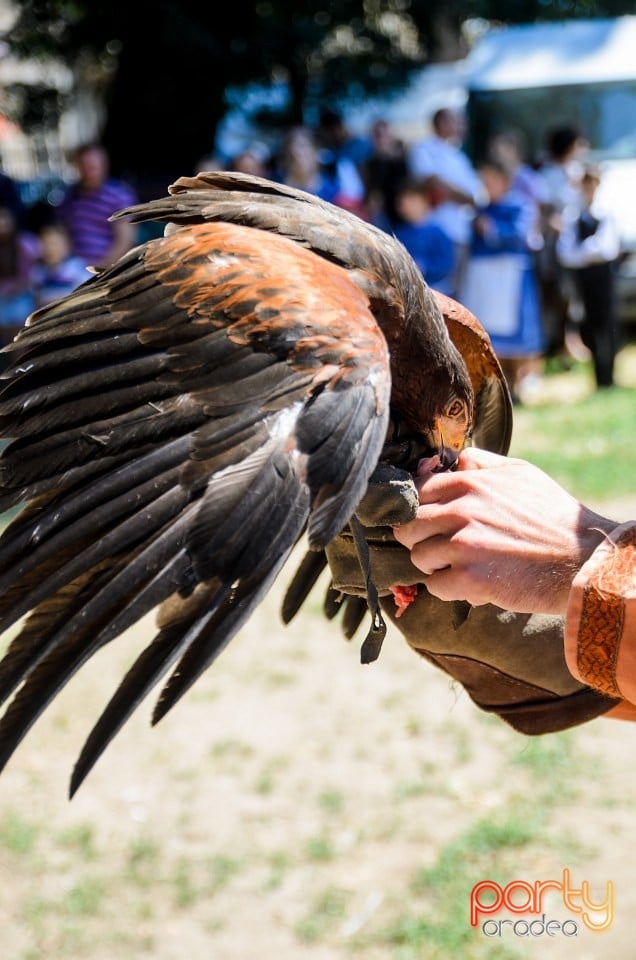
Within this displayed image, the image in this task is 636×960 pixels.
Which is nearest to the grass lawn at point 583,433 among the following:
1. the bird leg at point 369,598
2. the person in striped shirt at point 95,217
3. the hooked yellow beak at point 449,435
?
the person in striped shirt at point 95,217

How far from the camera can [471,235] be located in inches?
376

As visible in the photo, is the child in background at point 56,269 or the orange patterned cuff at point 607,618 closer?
the orange patterned cuff at point 607,618

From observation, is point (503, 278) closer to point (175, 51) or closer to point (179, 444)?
point (175, 51)

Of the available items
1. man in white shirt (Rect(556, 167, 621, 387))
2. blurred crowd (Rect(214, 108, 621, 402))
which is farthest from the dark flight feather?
man in white shirt (Rect(556, 167, 621, 387))

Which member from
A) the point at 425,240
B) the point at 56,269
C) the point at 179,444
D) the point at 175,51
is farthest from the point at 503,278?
the point at 179,444

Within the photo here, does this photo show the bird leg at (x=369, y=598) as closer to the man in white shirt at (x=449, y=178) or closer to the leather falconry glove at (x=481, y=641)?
the leather falconry glove at (x=481, y=641)

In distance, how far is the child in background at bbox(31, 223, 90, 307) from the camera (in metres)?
8.76

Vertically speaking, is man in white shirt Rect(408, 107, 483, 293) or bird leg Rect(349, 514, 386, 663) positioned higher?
bird leg Rect(349, 514, 386, 663)

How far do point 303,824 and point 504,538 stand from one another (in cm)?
209

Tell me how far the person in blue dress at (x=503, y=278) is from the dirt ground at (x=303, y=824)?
507 centimetres

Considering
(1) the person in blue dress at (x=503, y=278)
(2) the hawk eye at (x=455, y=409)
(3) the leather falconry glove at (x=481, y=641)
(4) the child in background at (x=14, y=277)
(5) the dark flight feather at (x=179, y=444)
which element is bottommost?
(1) the person in blue dress at (x=503, y=278)

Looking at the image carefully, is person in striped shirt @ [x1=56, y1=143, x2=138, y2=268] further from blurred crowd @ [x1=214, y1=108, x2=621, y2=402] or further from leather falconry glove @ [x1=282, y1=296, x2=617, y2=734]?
leather falconry glove @ [x1=282, y1=296, x2=617, y2=734]

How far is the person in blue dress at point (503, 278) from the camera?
9344 millimetres

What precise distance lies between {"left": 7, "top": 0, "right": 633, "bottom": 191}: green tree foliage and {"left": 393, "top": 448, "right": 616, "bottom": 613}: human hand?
35.8 ft
